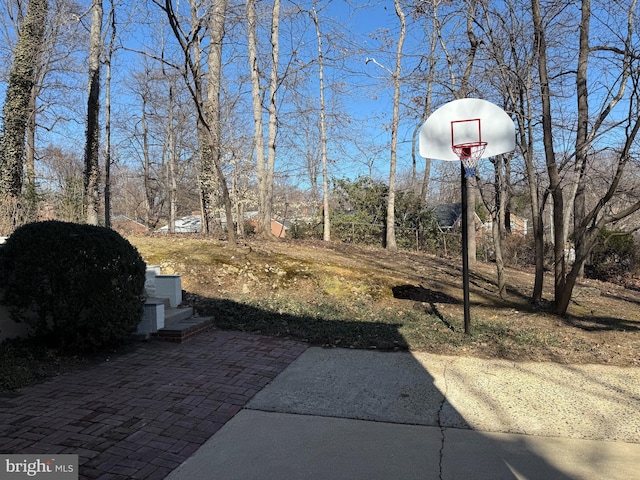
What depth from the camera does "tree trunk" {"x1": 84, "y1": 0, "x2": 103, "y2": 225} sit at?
13.2 metres

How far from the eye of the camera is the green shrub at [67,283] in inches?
181

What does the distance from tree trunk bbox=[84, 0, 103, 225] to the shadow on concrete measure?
10.6m

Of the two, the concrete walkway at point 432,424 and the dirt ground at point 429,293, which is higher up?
the dirt ground at point 429,293

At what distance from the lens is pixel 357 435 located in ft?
11.3

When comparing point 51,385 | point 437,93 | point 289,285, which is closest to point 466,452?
point 51,385

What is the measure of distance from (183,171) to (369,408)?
32293 millimetres

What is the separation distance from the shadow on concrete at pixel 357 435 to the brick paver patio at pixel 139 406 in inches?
7.8

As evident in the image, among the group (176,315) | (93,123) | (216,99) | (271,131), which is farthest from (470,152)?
(216,99)

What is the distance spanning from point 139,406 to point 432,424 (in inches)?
96.7

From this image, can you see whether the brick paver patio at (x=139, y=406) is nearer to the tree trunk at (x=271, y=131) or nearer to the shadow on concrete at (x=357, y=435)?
the shadow on concrete at (x=357, y=435)

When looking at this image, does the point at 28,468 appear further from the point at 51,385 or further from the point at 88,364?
the point at 88,364

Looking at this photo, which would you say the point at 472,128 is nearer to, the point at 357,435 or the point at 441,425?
the point at 441,425

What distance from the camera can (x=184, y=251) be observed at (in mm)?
10055

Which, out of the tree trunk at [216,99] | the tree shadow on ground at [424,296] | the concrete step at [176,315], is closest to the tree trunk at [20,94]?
the tree trunk at [216,99]
